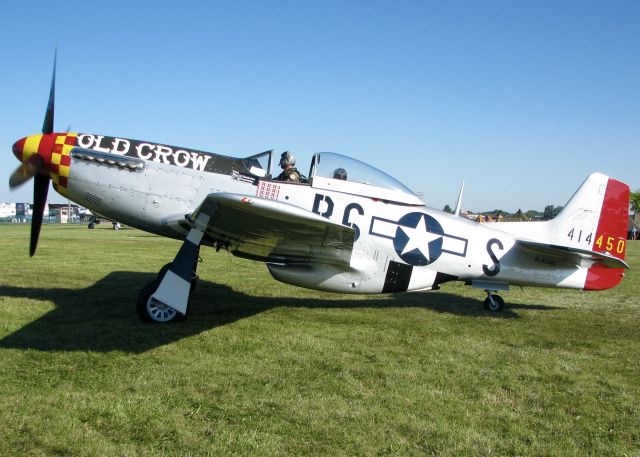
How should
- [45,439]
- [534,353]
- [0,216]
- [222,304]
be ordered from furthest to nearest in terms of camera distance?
1. [0,216]
2. [222,304]
3. [534,353]
4. [45,439]

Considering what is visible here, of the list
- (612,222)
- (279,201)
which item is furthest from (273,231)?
(612,222)

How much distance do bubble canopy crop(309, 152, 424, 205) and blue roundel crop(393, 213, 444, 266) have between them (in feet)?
1.02

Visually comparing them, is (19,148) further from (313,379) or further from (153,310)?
(313,379)

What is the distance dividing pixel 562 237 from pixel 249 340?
5243 millimetres

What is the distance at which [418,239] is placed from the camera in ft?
21.9

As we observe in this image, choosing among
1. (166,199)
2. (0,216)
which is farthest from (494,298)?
(0,216)

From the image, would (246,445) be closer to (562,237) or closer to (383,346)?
(383,346)

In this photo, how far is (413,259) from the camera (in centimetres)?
665

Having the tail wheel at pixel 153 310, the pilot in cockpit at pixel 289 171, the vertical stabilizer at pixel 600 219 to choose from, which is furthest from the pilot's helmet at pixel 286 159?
the vertical stabilizer at pixel 600 219

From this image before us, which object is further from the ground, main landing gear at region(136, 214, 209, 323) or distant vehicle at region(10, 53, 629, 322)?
distant vehicle at region(10, 53, 629, 322)

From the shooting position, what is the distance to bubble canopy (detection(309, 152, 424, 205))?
20.7 ft

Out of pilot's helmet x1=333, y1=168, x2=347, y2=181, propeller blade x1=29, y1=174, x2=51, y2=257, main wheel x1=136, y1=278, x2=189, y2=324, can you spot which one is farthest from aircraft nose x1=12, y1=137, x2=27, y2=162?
pilot's helmet x1=333, y1=168, x2=347, y2=181

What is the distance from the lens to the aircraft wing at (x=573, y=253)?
6488 mm

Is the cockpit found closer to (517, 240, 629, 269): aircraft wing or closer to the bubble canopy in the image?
the bubble canopy
